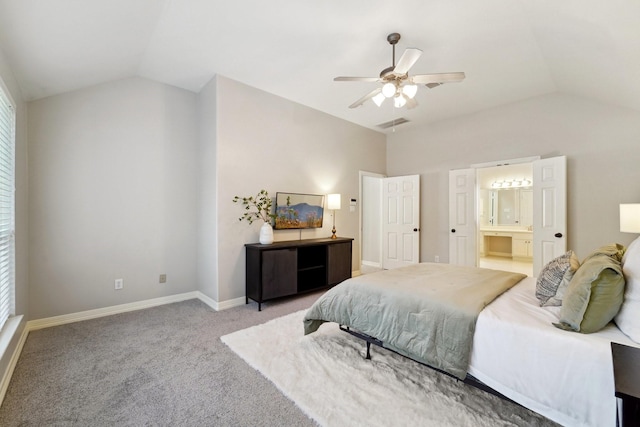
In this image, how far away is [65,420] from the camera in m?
1.65

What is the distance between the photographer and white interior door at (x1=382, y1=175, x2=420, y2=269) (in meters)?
5.57

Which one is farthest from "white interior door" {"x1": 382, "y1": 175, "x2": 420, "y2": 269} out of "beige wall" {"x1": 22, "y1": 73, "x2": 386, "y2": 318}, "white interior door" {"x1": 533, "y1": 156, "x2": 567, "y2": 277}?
"beige wall" {"x1": 22, "y1": 73, "x2": 386, "y2": 318}

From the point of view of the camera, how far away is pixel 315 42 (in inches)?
115

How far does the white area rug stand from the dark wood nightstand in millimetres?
792

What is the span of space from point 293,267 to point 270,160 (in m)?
1.58

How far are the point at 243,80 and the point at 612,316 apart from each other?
4118 millimetres

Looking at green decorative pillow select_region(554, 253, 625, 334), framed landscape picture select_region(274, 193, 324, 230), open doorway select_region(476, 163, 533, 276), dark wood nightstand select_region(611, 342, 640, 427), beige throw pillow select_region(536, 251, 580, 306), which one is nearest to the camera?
dark wood nightstand select_region(611, 342, 640, 427)

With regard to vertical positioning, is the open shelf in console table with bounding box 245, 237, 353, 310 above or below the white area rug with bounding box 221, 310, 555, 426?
above

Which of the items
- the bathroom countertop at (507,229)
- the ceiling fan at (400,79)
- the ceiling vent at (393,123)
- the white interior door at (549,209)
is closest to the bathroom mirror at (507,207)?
the bathroom countertop at (507,229)

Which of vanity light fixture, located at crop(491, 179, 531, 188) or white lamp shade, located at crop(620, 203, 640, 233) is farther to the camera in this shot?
vanity light fixture, located at crop(491, 179, 531, 188)

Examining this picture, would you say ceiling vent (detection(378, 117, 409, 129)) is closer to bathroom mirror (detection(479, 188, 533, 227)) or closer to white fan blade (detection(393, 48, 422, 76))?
white fan blade (detection(393, 48, 422, 76))

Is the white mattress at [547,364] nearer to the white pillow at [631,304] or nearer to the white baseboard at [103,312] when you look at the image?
the white pillow at [631,304]

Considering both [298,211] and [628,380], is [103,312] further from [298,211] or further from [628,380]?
[628,380]

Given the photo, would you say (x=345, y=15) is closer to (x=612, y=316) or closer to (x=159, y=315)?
(x=612, y=316)
